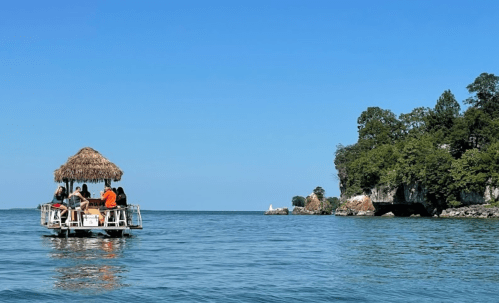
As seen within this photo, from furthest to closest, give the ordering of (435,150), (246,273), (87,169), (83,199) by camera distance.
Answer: (435,150) < (87,169) < (83,199) < (246,273)

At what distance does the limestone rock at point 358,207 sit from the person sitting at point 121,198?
8270cm

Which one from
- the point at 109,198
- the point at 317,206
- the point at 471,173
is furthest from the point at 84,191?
the point at 317,206

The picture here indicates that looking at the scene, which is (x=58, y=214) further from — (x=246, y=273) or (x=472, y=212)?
(x=472, y=212)

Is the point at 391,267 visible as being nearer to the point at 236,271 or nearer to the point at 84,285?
the point at 236,271

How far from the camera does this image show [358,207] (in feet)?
377

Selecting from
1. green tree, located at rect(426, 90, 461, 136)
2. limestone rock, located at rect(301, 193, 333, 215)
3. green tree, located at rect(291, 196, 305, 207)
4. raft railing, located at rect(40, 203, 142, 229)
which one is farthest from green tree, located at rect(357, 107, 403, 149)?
raft railing, located at rect(40, 203, 142, 229)

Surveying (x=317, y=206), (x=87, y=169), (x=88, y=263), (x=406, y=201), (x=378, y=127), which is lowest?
(x=88, y=263)

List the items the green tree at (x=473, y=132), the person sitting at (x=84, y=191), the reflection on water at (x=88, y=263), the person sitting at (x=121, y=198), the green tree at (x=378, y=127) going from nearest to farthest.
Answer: the reflection on water at (x=88, y=263) < the person sitting at (x=121, y=198) < the person sitting at (x=84, y=191) < the green tree at (x=473, y=132) < the green tree at (x=378, y=127)

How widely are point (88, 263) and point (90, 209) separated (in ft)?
42.4

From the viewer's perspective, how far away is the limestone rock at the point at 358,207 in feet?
370

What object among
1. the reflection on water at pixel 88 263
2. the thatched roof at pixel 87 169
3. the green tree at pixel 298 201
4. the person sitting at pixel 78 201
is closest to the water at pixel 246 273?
the reflection on water at pixel 88 263

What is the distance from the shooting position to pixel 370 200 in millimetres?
112938

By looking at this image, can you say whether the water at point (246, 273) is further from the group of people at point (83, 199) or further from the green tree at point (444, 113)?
the green tree at point (444, 113)

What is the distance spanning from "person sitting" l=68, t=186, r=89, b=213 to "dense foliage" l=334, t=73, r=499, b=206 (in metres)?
66.1
